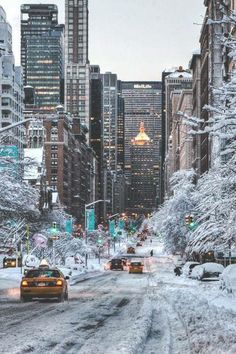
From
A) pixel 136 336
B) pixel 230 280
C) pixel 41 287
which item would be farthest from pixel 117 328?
pixel 230 280

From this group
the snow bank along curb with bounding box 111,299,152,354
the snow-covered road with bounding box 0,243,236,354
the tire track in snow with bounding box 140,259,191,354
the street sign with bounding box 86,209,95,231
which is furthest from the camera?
the street sign with bounding box 86,209,95,231

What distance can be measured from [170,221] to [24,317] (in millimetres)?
61020

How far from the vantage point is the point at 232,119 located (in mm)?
14352

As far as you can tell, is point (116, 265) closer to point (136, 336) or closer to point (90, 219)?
point (90, 219)

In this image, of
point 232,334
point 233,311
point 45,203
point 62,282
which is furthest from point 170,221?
point 45,203

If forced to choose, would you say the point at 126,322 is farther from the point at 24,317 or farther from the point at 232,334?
the point at 232,334

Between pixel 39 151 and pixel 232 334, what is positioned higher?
pixel 39 151

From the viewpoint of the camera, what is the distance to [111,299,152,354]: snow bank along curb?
13828mm

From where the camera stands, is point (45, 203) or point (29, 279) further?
point (45, 203)

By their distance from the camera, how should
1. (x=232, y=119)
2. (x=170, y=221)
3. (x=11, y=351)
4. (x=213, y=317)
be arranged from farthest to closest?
(x=170, y=221) < (x=213, y=317) < (x=232, y=119) < (x=11, y=351)

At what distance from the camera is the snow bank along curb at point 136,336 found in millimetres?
13828

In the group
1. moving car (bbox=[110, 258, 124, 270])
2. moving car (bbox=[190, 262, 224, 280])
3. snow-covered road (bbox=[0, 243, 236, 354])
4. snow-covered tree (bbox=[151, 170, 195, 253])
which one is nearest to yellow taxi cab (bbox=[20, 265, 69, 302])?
snow-covered road (bbox=[0, 243, 236, 354])

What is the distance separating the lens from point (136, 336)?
16109 millimetres

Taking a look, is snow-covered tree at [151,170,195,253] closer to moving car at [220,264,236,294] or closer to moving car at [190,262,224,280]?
moving car at [190,262,224,280]
